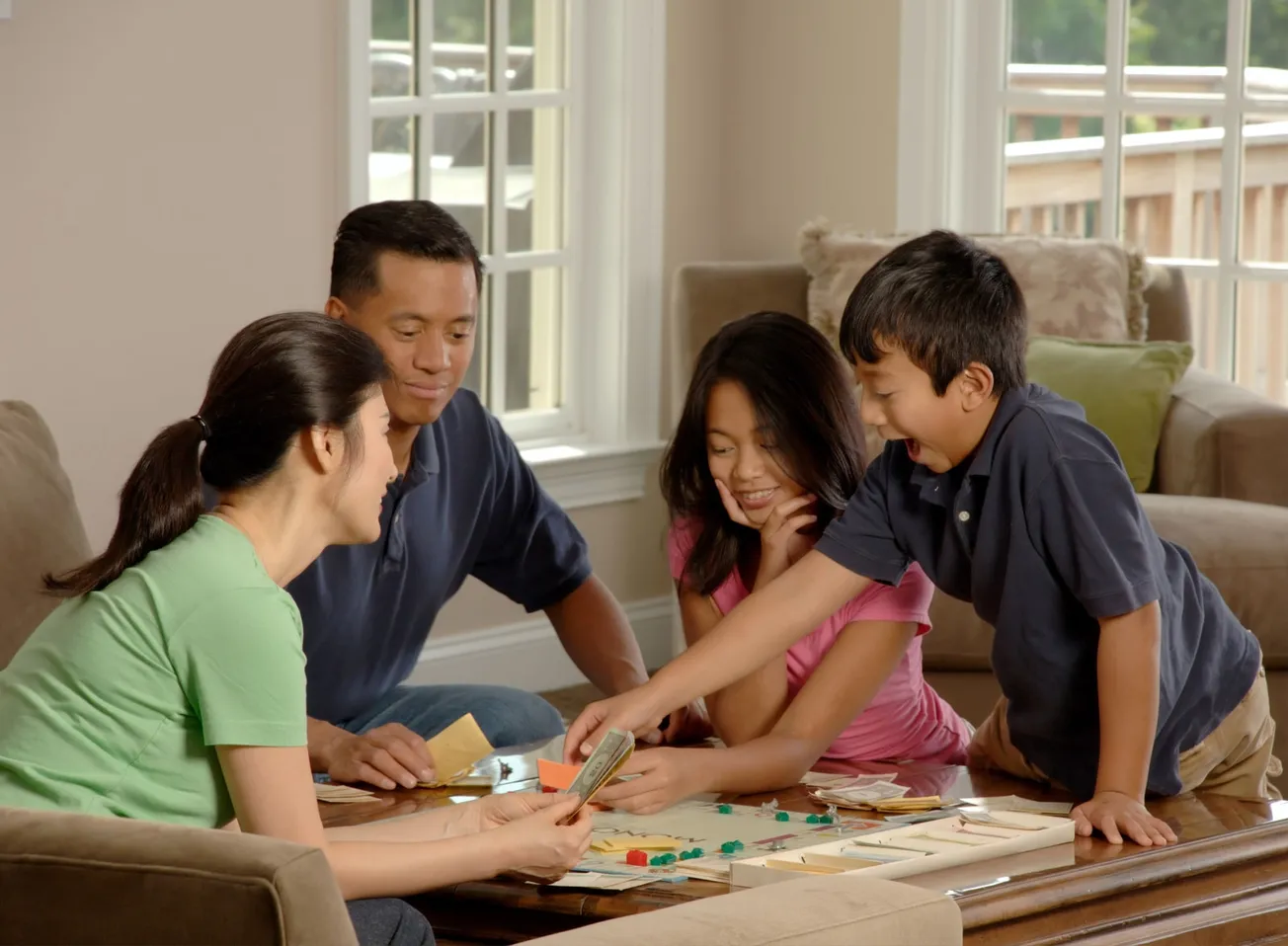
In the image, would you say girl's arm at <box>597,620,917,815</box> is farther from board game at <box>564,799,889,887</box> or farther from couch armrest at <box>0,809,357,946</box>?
couch armrest at <box>0,809,357,946</box>

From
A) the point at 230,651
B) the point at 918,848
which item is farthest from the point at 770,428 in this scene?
the point at 230,651

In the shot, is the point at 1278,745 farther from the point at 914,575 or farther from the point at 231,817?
the point at 231,817

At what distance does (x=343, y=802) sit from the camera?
2.04m

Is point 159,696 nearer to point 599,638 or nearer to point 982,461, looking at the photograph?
point 982,461

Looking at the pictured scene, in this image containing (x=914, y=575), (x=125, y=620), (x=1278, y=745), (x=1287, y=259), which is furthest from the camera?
(x=1287, y=259)

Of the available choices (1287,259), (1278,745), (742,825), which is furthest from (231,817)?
(1287,259)

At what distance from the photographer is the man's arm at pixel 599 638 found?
2.66 meters

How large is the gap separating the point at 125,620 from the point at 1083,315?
9.62ft

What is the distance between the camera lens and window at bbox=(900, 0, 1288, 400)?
4449 millimetres

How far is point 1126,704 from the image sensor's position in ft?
6.13

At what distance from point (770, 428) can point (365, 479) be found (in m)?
0.72

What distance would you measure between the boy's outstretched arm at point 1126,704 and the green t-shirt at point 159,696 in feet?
2.69

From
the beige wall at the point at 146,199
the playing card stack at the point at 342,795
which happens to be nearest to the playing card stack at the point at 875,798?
the playing card stack at the point at 342,795

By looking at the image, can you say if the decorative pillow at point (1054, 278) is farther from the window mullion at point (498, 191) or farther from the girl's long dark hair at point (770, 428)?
the girl's long dark hair at point (770, 428)
